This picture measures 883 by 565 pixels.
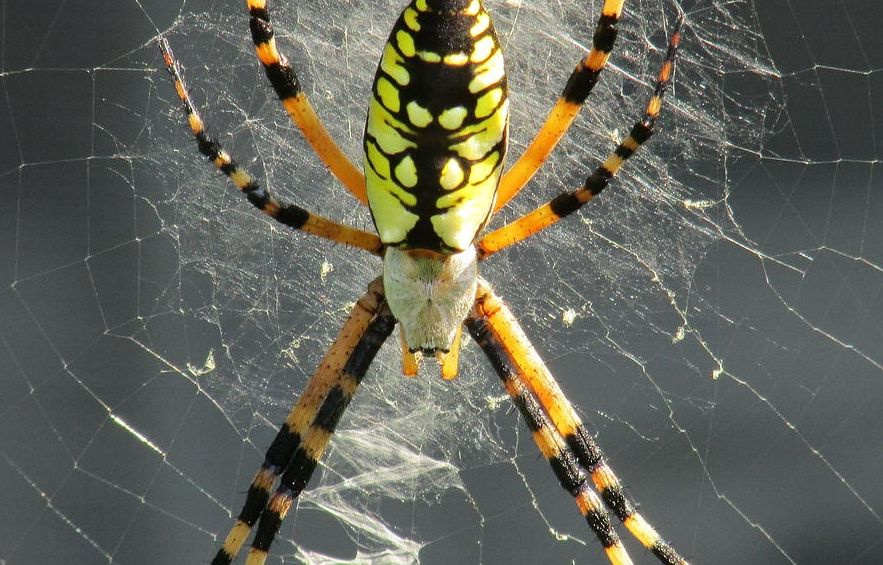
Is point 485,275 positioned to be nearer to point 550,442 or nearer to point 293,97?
point 550,442

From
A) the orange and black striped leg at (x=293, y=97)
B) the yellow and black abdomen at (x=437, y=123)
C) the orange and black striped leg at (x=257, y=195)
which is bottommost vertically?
the orange and black striped leg at (x=257, y=195)

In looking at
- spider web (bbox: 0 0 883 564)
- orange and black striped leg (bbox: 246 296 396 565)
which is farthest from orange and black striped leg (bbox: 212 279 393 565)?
spider web (bbox: 0 0 883 564)

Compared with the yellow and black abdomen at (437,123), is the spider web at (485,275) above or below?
below

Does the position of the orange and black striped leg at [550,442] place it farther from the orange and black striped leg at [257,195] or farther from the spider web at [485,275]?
the spider web at [485,275]

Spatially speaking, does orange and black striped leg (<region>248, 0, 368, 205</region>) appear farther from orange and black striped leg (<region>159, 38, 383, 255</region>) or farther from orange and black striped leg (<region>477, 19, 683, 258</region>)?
orange and black striped leg (<region>477, 19, 683, 258</region>)

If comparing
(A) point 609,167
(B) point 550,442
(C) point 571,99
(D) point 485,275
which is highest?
(C) point 571,99

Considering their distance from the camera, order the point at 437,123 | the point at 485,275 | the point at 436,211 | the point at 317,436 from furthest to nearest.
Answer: the point at 485,275
the point at 317,436
the point at 436,211
the point at 437,123

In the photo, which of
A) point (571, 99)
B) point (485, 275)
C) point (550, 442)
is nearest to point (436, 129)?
point (571, 99)

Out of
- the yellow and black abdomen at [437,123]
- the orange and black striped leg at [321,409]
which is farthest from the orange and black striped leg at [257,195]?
the orange and black striped leg at [321,409]

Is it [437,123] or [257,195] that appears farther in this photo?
[257,195]
